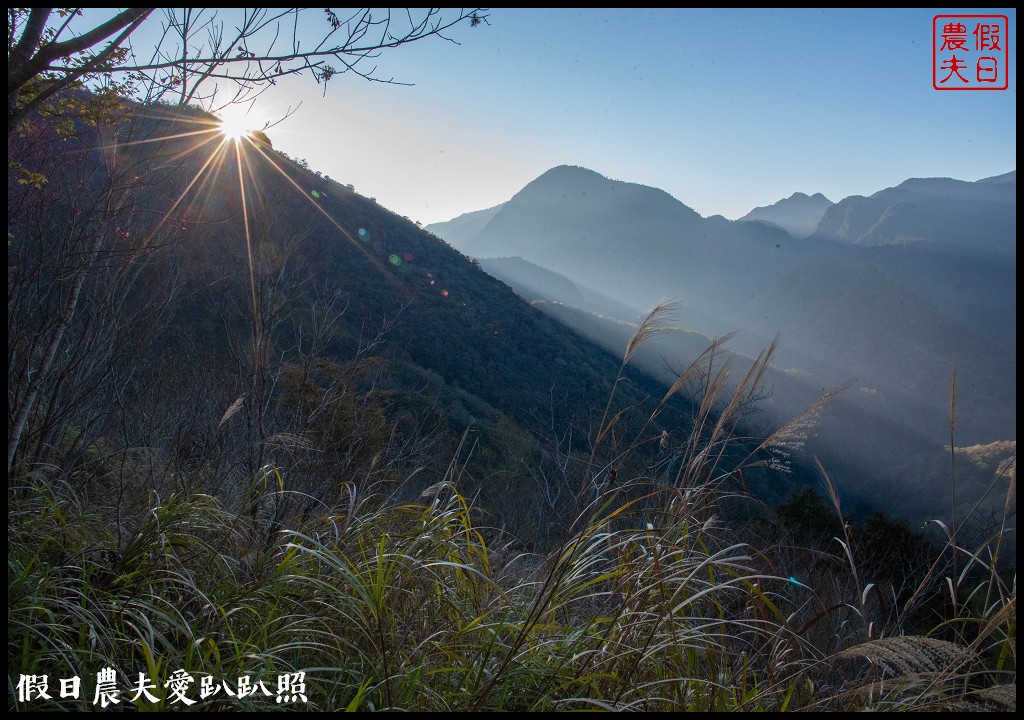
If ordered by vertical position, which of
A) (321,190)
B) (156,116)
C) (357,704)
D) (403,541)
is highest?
(321,190)

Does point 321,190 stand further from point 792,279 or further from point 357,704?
point 792,279

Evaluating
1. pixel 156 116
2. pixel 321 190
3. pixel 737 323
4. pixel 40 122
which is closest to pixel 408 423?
pixel 40 122

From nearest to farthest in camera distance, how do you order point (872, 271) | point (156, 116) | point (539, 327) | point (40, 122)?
point (156, 116), point (40, 122), point (539, 327), point (872, 271)

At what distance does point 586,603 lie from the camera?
94.0 inches

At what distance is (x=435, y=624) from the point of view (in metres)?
1.86

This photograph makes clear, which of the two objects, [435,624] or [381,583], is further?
[435,624]

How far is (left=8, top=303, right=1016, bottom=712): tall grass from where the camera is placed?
146cm

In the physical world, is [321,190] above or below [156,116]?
above

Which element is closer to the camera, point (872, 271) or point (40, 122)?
point (40, 122)

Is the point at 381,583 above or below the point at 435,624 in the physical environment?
above

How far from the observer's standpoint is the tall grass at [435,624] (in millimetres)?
1458

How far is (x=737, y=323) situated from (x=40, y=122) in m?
89.0

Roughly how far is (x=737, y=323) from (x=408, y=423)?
8091 centimetres

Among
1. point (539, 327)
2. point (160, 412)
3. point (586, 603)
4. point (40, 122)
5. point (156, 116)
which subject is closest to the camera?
point (586, 603)
